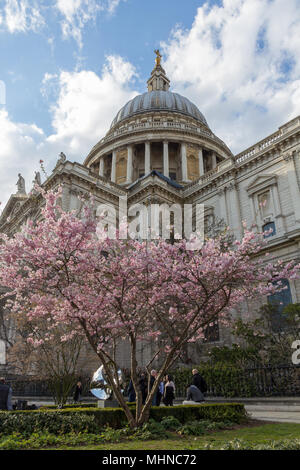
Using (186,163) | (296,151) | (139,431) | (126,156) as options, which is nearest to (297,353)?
(139,431)

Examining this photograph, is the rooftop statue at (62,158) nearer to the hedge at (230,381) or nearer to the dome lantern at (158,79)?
the hedge at (230,381)

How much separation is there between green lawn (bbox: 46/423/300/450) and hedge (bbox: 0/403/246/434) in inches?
51.9

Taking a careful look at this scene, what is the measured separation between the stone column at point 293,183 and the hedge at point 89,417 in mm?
18117

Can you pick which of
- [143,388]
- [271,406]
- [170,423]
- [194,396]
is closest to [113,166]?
[143,388]

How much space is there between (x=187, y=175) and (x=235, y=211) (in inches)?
650

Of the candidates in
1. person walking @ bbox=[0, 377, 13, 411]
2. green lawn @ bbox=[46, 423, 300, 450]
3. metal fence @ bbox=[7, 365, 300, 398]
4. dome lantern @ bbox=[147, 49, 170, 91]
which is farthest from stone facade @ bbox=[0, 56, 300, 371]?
dome lantern @ bbox=[147, 49, 170, 91]

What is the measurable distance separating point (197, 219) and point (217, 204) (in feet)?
7.43

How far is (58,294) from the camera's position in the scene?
10227 mm

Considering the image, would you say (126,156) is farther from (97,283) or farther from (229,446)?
(229,446)

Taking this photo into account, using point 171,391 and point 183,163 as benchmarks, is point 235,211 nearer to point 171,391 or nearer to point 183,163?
point 183,163

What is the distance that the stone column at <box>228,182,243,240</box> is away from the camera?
93.9ft

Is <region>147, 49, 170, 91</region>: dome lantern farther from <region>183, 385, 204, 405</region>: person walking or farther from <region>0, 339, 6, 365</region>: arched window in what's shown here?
<region>183, 385, 204, 405</region>: person walking

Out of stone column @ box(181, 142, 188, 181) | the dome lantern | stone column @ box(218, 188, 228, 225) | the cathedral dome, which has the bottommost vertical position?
stone column @ box(218, 188, 228, 225)

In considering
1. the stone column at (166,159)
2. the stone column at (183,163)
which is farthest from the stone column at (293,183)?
the stone column at (166,159)
